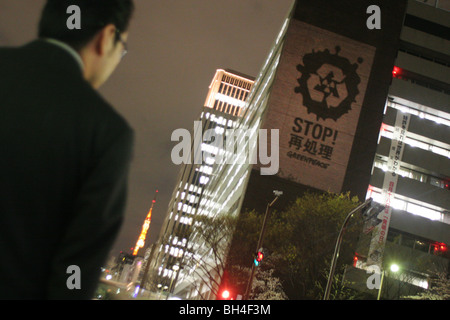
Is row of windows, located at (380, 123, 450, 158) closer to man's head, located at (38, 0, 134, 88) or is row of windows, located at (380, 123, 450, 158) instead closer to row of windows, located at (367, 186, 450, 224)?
row of windows, located at (367, 186, 450, 224)

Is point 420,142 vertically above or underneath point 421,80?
underneath

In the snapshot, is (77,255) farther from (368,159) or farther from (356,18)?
(356,18)

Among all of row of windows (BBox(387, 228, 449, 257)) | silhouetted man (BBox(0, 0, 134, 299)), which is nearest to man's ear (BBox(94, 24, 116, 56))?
silhouetted man (BBox(0, 0, 134, 299))

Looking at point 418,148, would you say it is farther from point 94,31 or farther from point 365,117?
point 94,31

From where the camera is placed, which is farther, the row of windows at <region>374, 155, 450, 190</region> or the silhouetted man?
the row of windows at <region>374, 155, 450, 190</region>

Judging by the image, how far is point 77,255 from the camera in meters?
1.08

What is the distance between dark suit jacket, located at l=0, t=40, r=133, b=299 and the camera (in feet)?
3.51

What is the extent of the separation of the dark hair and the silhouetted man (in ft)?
0.56

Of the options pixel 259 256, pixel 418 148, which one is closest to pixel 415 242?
pixel 418 148

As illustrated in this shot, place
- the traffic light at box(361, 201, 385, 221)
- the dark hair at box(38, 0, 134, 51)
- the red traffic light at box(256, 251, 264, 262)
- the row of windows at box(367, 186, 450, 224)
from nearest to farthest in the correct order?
the dark hair at box(38, 0, 134, 51)
the traffic light at box(361, 201, 385, 221)
the red traffic light at box(256, 251, 264, 262)
the row of windows at box(367, 186, 450, 224)

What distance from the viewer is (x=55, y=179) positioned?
110cm

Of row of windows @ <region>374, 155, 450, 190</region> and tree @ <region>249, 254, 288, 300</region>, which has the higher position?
row of windows @ <region>374, 155, 450, 190</region>

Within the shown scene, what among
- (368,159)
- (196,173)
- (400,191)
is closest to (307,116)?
(368,159)

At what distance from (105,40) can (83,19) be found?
0.31 feet
